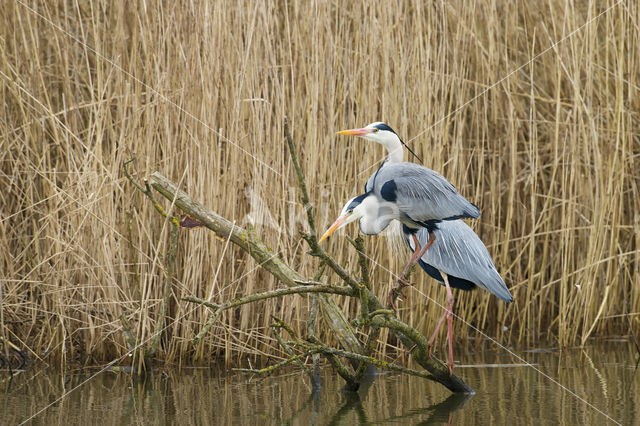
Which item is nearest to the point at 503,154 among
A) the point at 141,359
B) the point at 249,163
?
the point at 249,163

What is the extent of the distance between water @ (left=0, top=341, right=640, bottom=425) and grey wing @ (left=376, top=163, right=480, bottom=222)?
0.70 metres

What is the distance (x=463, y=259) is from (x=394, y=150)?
0.62 metres

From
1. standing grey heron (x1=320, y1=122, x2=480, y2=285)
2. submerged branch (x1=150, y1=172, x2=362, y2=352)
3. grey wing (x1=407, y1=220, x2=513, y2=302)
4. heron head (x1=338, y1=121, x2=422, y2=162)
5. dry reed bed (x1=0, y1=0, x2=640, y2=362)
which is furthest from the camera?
dry reed bed (x1=0, y1=0, x2=640, y2=362)

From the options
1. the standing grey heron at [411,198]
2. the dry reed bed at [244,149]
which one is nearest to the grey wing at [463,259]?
the dry reed bed at [244,149]

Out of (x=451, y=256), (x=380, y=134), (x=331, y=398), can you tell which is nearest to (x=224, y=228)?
(x=380, y=134)

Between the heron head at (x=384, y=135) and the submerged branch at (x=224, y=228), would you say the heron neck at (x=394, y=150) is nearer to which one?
the heron head at (x=384, y=135)

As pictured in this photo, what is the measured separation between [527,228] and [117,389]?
2.32m

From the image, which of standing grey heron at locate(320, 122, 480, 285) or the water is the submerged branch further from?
standing grey heron at locate(320, 122, 480, 285)

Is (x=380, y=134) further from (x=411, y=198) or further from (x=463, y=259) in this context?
(x=463, y=259)

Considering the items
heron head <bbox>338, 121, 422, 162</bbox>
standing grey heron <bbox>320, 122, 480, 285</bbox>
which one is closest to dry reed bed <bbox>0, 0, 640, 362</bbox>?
heron head <bbox>338, 121, 422, 162</bbox>

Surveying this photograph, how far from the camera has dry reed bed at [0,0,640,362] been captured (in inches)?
137

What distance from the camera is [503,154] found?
417 cm

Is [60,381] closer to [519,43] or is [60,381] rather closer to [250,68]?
[250,68]

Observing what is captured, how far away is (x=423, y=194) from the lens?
8.73 feet
